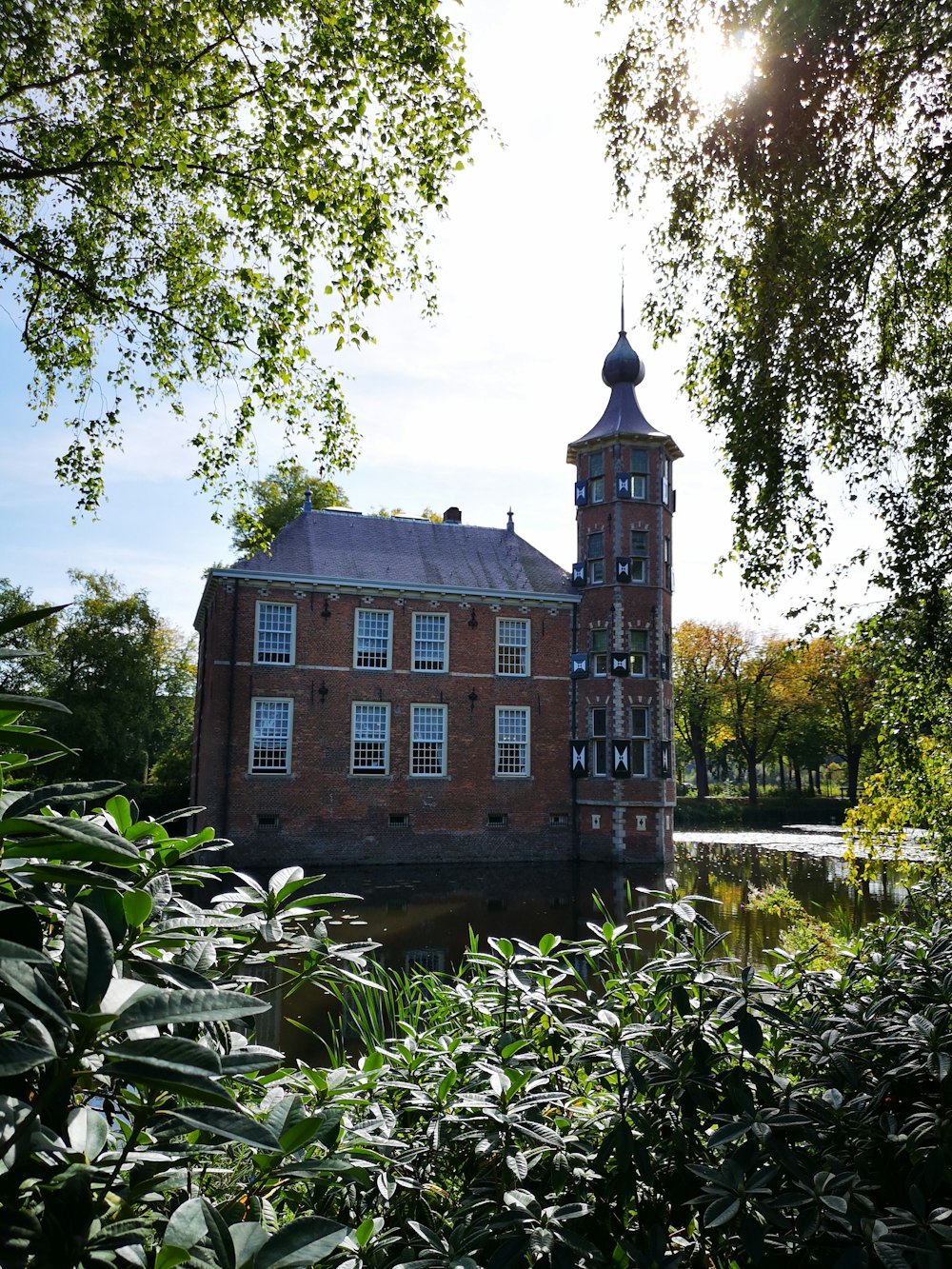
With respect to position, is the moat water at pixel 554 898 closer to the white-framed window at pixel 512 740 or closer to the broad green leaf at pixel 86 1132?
the white-framed window at pixel 512 740

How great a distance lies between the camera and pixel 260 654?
20703 millimetres

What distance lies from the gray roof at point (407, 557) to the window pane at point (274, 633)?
914mm

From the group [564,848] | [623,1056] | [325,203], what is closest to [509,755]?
[564,848]

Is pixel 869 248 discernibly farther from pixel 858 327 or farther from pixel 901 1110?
pixel 901 1110

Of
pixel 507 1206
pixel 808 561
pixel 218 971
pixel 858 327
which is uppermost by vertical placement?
pixel 858 327

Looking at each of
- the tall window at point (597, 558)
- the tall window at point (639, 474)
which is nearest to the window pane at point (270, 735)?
the tall window at point (597, 558)

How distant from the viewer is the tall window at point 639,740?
73.2ft

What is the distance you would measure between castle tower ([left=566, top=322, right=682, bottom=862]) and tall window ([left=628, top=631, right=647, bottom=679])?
3 cm

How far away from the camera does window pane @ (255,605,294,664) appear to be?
20.7 meters

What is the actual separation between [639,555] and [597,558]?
1195 millimetres

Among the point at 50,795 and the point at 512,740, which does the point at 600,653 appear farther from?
the point at 50,795

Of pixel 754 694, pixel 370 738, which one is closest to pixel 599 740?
pixel 370 738

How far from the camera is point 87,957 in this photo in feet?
3.10

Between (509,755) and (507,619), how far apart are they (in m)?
3.84
